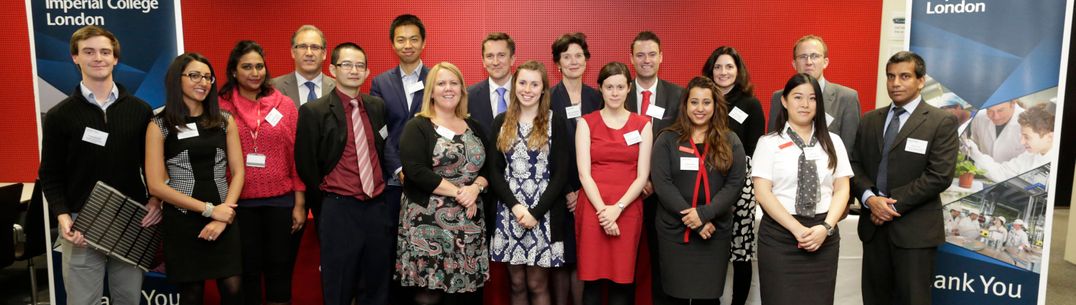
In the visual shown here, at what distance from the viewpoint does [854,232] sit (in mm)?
3822

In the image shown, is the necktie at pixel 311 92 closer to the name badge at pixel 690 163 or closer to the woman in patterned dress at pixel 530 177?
the woman in patterned dress at pixel 530 177

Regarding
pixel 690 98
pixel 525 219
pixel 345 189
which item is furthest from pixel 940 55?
pixel 345 189

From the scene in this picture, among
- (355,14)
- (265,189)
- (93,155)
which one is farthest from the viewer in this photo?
(355,14)

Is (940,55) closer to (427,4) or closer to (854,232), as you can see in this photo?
(854,232)

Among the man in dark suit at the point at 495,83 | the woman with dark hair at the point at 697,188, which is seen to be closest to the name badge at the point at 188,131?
the man in dark suit at the point at 495,83

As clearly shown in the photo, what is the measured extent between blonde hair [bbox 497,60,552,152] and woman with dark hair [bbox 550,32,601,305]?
0.65 ft

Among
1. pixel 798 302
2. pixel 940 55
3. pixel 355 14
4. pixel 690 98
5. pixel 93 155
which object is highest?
pixel 355 14

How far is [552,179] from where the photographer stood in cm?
307

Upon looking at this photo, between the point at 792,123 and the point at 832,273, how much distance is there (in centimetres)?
70

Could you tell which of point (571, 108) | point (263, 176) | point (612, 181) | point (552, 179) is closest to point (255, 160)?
point (263, 176)

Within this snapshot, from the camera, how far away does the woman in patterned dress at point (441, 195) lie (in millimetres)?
2975

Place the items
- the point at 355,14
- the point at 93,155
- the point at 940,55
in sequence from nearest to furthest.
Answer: the point at 93,155, the point at 940,55, the point at 355,14

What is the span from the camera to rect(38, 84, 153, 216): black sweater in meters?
2.85

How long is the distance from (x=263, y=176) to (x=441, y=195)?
2.80 ft
